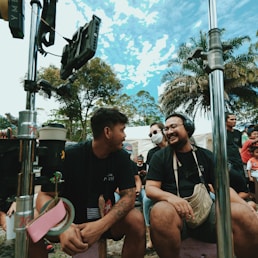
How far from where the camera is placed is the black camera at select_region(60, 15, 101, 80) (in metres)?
0.81

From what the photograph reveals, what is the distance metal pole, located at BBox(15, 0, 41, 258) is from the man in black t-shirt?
2.30ft

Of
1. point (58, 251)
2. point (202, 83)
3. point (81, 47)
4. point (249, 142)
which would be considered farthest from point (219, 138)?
point (202, 83)

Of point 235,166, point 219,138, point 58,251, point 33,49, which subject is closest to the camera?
point 219,138

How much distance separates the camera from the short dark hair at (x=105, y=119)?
1.71 metres

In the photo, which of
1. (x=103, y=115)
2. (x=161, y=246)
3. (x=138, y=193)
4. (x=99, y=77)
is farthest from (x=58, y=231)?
(x=99, y=77)

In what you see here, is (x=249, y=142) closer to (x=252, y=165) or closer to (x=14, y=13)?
(x=252, y=165)

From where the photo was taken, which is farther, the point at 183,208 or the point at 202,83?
the point at 202,83

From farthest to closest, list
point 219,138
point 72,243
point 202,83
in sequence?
1. point 202,83
2. point 72,243
3. point 219,138

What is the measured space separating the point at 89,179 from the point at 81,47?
1097 mm

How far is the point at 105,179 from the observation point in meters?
1.70

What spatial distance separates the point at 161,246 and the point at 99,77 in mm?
14748

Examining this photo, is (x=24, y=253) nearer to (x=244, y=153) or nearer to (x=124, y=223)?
(x=124, y=223)

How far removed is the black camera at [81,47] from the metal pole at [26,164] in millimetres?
147

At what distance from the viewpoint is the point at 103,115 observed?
68.4 inches
